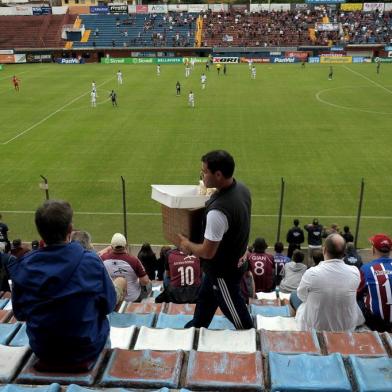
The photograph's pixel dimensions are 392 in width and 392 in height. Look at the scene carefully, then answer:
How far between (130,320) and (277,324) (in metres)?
1.67

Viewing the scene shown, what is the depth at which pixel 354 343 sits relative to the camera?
Answer: 13.3ft

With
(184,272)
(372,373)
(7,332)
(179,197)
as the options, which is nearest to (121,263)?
(184,272)

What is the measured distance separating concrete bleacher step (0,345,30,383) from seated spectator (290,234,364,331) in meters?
2.82

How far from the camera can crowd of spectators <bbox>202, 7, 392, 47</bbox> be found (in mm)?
69438

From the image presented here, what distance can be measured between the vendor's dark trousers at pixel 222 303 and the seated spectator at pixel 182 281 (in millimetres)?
2083

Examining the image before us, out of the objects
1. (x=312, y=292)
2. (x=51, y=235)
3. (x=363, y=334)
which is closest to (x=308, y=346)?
(x=363, y=334)

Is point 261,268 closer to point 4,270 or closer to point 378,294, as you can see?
point 378,294

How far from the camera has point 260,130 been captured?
26484 millimetres

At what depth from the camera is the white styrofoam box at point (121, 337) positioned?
13.9 feet

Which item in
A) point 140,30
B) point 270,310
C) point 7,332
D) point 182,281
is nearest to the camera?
point 7,332

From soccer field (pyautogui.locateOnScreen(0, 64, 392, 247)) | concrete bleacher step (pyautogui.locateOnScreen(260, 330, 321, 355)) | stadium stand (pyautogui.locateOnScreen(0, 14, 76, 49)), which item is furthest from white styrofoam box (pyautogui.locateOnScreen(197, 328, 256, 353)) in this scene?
stadium stand (pyautogui.locateOnScreen(0, 14, 76, 49))

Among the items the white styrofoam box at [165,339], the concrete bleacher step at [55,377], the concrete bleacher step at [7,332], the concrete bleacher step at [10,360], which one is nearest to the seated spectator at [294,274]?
the white styrofoam box at [165,339]

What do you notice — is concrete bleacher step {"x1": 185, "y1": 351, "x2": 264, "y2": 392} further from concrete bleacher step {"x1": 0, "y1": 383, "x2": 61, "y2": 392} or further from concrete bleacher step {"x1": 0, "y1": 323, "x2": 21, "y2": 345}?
concrete bleacher step {"x1": 0, "y1": 323, "x2": 21, "y2": 345}

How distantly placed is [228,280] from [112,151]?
18.9m
